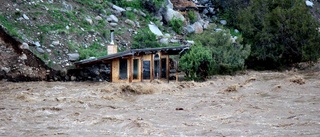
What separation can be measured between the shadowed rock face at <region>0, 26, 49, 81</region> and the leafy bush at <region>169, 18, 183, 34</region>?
13.4 m

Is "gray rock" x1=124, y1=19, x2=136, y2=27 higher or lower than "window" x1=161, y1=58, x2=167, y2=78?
higher

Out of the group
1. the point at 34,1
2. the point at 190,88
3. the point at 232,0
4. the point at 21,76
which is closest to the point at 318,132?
the point at 190,88

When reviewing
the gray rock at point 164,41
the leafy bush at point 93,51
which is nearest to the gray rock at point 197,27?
the gray rock at point 164,41

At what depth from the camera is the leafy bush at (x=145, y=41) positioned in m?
34.0

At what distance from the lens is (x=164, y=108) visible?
776 inches

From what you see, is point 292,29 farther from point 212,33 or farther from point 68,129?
point 68,129

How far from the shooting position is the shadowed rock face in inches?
1112

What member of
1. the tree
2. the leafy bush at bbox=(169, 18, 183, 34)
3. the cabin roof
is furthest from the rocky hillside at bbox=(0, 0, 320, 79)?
the tree

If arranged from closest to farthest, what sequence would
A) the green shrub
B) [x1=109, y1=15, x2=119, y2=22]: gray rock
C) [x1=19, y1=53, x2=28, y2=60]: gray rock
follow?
[x1=19, y1=53, x2=28, y2=60]: gray rock, the green shrub, [x1=109, y1=15, x2=119, y2=22]: gray rock

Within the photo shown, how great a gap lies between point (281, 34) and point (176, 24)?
8.75 meters

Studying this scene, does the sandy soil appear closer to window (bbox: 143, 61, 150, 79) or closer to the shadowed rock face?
window (bbox: 143, 61, 150, 79)

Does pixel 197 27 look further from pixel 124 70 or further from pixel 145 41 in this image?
pixel 124 70

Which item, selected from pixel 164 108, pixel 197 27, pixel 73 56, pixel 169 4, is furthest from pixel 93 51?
pixel 169 4

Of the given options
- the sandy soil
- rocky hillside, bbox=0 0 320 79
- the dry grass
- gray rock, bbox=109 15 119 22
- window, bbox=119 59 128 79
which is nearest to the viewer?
the sandy soil
